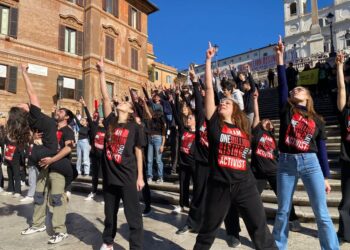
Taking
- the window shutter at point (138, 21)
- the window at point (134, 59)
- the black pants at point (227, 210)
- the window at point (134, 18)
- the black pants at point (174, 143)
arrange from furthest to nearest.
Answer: the window shutter at point (138, 21), the window at point (134, 18), the window at point (134, 59), the black pants at point (174, 143), the black pants at point (227, 210)

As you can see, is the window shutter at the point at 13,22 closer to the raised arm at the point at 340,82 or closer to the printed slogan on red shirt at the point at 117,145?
the printed slogan on red shirt at the point at 117,145

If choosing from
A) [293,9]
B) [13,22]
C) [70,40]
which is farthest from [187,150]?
[293,9]

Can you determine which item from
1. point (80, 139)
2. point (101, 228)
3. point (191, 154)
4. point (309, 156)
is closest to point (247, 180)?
point (309, 156)

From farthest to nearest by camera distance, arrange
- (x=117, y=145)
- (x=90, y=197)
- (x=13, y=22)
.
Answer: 1. (x=13, y=22)
2. (x=90, y=197)
3. (x=117, y=145)

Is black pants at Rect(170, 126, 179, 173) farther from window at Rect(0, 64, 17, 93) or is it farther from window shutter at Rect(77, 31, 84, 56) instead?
window shutter at Rect(77, 31, 84, 56)

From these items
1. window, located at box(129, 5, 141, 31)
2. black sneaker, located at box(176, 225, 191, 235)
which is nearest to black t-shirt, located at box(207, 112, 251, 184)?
black sneaker, located at box(176, 225, 191, 235)

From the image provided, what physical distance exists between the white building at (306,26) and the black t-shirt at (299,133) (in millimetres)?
58949

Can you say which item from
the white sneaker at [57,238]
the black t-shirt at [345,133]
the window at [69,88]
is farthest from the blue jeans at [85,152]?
the window at [69,88]

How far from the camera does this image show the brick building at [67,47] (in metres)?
20.3

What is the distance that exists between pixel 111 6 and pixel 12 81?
1141 centimetres

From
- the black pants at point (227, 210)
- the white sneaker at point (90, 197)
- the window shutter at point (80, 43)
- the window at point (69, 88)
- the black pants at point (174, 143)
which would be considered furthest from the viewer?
the window shutter at point (80, 43)

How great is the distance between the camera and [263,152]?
4.83 metres

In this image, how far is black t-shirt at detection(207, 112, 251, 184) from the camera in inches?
118

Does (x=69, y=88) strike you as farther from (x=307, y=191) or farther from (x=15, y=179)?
(x=307, y=191)
